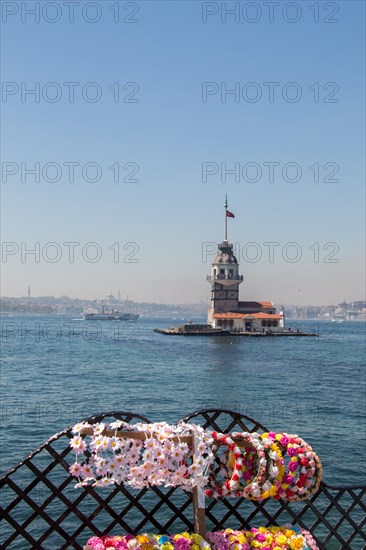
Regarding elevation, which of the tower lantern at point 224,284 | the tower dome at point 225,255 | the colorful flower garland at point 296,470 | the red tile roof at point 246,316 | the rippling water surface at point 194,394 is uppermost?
the tower dome at point 225,255

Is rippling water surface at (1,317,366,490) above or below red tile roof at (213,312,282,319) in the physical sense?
below

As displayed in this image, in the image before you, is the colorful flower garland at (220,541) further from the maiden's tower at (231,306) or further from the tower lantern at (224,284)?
the tower lantern at (224,284)

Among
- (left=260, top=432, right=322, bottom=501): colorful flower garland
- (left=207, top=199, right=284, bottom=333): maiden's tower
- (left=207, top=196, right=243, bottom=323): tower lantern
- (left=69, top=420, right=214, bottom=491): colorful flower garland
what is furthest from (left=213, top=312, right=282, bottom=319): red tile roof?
(left=69, top=420, right=214, bottom=491): colorful flower garland

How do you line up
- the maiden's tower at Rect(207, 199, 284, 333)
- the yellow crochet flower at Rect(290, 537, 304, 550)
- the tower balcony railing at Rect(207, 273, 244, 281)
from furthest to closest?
the tower balcony railing at Rect(207, 273, 244, 281) < the maiden's tower at Rect(207, 199, 284, 333) < the yellow crochet flower at Rect(290, 537, 304, 550)

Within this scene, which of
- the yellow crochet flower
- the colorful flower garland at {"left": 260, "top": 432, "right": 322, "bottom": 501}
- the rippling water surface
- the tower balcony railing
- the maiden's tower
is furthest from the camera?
the tower balcony railing

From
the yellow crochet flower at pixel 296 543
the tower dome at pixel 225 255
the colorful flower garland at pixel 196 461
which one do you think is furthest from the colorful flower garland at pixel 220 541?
the tower dome at pixel 225 255

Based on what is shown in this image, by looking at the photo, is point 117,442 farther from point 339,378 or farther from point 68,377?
point 339,378

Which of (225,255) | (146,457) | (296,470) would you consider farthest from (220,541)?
(225,255)

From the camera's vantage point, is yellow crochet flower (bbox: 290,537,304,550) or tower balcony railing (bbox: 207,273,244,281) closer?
yellow crochet flower (bbox: 290,537,304,550)

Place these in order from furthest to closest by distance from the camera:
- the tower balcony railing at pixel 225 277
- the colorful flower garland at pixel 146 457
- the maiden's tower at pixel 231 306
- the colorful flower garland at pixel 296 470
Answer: the tower balcony railing at pixel 225 277 < the maiden's tower at pixel 231 306 < the colorful flower garland at pixel 296 470 < the colorful flower garland at pixel 146 457

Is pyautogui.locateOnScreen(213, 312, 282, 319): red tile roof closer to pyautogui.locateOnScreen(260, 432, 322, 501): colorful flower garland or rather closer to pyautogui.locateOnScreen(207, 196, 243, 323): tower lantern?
pyautogui.locateOnScreen(207, 196, 243, 323): tower lantern

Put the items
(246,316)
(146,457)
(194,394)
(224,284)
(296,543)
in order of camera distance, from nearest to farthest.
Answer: (146,457)
(296,543)
(194,394)
(246,316)
(224,284)

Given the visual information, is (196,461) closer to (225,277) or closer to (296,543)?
(296,543)

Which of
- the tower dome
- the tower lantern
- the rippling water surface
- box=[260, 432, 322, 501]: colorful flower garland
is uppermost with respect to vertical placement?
the tower dome
